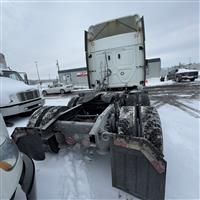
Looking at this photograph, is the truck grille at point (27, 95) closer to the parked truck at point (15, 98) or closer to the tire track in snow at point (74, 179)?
the parked truck at point (15, 98)

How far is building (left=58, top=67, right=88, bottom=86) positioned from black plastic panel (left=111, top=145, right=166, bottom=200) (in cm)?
3007

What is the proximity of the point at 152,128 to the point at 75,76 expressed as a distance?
105 feet

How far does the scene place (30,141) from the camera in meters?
2.30

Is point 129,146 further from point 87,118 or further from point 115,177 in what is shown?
point 87,118

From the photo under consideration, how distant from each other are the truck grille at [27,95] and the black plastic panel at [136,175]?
4979mm

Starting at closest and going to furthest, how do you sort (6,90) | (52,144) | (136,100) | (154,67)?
1. (52,144)
2. (136,100)
3. (6,90)
4. (154,67)

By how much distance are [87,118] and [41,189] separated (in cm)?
142

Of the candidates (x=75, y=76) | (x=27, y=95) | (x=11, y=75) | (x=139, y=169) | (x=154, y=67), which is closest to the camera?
(x=139, y=169)

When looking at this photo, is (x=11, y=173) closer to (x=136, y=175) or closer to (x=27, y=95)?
(x=136, y=175)

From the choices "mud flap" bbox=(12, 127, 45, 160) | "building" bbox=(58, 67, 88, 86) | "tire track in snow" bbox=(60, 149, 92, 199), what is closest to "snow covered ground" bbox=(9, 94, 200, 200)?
"tire track in snow" bbox=(60, 149, 92, 199)

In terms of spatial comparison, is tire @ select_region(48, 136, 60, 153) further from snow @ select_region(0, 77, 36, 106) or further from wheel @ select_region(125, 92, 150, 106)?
snow @ select_region(0, 77, 36, 106)

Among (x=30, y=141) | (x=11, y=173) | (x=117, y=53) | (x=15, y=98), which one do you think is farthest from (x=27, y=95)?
(x=11, y=173)

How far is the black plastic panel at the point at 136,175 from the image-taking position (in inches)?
64.3

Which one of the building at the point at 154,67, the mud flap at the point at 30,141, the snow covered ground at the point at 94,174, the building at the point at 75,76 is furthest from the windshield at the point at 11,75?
the building at the point at 154,67
